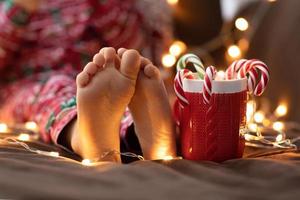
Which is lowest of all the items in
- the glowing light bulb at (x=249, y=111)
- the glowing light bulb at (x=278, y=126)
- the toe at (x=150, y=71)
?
the glowing light bulb at (x=278, y=126)

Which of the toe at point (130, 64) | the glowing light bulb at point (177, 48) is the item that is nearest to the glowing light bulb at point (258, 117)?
the glowing light bulb at point (177, 48)

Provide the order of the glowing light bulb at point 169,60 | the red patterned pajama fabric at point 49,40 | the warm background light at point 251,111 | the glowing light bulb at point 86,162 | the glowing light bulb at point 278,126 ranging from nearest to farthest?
the glowing light bulb at point 86,162
the warm background light at point 251,111
the glowing light bulb at point 278,126
the red patterned pajama fabric at point 49,40
the glowing light bulb at point 169,60

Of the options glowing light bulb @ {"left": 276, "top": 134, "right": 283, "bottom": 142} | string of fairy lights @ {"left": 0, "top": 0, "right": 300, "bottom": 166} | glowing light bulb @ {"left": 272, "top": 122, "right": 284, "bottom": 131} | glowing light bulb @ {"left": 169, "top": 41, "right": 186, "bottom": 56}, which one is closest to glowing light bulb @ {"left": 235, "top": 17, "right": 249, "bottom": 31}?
string of fairy lights @ {"left": 0, "top": 0, "right": 300, "bottom": 166}

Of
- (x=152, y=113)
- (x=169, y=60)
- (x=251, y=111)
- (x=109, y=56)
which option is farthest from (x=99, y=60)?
(x=169, y=60)

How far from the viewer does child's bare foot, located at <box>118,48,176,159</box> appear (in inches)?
34.5

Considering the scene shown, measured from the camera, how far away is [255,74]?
0.89m

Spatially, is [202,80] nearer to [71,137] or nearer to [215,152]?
[215,152]

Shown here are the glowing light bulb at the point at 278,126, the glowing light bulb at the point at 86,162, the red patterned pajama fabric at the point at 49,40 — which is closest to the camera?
the glowing light bulb at the point at 86,162

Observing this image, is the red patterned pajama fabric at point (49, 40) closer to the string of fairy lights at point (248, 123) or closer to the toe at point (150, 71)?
the string of fairy lights at point (248, 123)

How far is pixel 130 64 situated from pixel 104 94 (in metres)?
0.07

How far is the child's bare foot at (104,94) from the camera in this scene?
0.86 meters

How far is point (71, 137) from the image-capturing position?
0.97 meters

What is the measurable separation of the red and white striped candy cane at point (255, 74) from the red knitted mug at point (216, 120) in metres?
0.03

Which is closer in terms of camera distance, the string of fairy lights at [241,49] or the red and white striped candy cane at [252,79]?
the red and white striped candy cane at [252,79]
